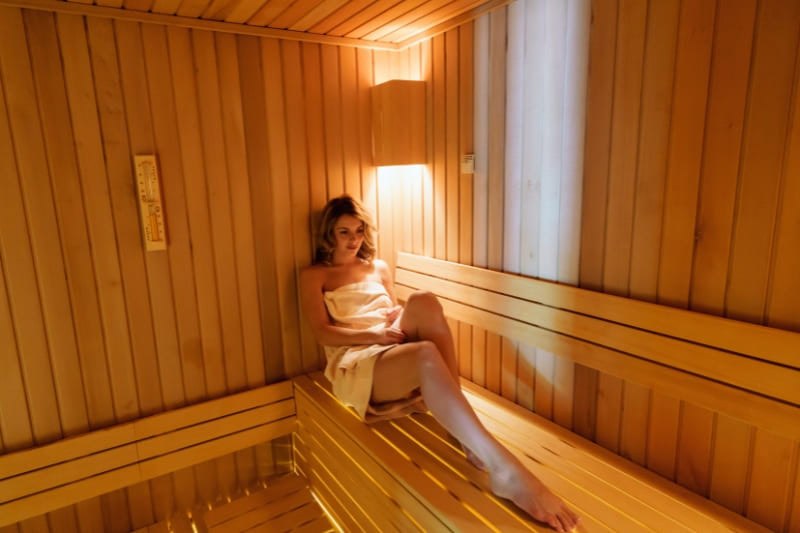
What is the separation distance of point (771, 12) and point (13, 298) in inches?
111

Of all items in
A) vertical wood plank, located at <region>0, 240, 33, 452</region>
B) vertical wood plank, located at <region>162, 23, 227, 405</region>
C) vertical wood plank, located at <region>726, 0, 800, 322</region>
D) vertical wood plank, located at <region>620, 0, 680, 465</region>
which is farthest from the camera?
vertical wood plank, located at <region>162, 23, 227, 405</region>

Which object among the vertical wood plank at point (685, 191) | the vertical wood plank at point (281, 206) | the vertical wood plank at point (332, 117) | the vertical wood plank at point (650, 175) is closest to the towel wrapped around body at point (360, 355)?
the vertical wood plank at point (281, 206)

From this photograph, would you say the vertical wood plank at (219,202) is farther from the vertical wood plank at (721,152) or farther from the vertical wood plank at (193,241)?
the vertical wood plank at (721,152)

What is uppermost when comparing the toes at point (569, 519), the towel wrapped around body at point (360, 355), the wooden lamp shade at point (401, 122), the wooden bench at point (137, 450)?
the wooden lamp shade at point (401, 122)

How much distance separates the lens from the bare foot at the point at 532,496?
4.73 ft

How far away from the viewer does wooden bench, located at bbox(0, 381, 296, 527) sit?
200 centimetres

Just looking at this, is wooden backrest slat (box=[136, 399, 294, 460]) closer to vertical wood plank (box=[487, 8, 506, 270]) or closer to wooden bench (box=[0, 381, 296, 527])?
wooden bench (box=[0, 381, 296, 527])

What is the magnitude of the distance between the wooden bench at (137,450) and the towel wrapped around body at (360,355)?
530 millimetres

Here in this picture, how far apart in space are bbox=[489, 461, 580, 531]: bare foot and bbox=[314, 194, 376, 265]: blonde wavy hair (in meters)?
1.36

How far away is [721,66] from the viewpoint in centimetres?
144

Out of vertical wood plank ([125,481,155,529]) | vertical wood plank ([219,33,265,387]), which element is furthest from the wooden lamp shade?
vertical wood plank ([125,481,155,529])

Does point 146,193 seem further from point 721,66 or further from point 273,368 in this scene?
point 721,66

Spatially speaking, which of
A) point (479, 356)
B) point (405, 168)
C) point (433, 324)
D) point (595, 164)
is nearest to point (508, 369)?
point (479, 356)

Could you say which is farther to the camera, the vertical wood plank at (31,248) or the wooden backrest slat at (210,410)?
the wooden backrest slat at (210,410)
